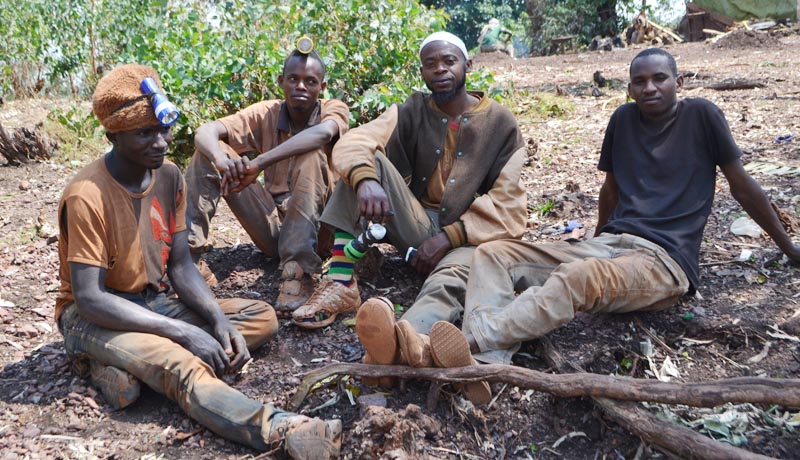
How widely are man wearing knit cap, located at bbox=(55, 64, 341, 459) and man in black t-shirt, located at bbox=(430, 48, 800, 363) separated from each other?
964 mm

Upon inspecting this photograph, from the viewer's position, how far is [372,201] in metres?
3.61

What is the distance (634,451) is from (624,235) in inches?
46.9

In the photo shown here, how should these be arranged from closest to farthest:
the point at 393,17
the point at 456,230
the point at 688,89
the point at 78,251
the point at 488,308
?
the point at 78,251, the point at 488,308, the point at 456,230, the point at 393,17, the point at 688,89

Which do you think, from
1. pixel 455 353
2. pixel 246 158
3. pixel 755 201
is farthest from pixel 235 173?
pixel 755 201

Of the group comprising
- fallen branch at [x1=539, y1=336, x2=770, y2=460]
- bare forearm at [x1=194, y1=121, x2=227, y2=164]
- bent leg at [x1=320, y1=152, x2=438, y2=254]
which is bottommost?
fallen branch at [x1=539, y1=336, x2=770, y2=460]

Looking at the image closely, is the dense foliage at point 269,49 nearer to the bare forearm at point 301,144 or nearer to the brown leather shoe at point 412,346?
the bare forearm at point 301,144

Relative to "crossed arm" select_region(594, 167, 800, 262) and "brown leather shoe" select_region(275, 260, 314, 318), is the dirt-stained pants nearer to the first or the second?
"brown leather shoe" select_region(275, 260, 314, 318)

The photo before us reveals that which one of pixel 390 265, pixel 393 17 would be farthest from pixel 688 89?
pixel 390 265

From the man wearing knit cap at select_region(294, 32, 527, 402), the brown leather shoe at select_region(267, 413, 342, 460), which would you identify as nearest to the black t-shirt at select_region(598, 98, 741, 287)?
the man wearing knit cap at select_region(294, 32, 527, 402)

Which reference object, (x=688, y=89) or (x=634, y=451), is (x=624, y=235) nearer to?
(x=634, y=451)

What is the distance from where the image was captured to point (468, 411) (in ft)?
9.50

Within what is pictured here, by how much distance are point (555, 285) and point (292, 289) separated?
5.24ft

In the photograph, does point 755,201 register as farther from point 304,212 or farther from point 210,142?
point 210,142

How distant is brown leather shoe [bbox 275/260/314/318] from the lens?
3943mm
